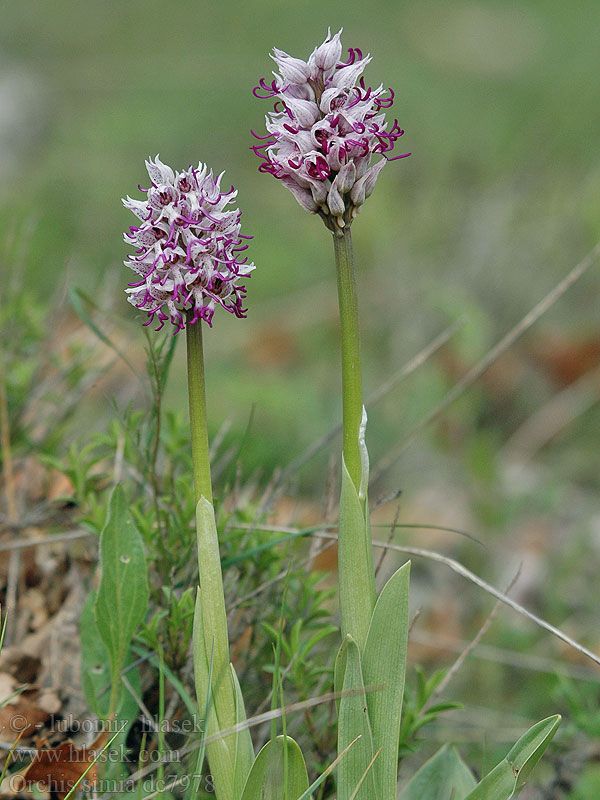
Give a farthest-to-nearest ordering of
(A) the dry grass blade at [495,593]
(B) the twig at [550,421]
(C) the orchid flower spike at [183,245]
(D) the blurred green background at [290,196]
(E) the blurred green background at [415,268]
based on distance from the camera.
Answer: (D) the blurred green background at [290,196], (B) the twig at [550,421], (E) the blurred green background at [415,268], (A) the dry grass blade at [495,593], (C) the orchid flower spike at [183,245]

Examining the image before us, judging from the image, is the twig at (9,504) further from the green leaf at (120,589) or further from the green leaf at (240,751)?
the green leaf at (240,751)

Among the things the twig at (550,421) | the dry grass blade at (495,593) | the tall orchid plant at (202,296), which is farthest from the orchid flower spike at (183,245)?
the twig at (550,421)

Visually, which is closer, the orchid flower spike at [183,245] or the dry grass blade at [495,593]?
the orchid flower spike at [183,245]

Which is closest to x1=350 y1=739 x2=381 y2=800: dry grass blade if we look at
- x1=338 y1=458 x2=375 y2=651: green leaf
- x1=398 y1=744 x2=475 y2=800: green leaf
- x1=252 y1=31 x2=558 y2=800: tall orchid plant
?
x1=252 y1=31 x2=558 y2=800: tall orchid plant

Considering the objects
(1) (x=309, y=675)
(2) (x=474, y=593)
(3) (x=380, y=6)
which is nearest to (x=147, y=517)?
(1) (x=309, y=675)

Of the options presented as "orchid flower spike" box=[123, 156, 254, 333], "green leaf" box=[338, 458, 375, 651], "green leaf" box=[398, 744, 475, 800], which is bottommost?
"green leaf" box=[398, 744, 475, 800]

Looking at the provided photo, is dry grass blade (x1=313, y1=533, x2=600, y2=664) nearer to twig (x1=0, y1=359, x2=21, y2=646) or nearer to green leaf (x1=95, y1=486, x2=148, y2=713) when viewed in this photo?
green leaf (x1=95, y1=486, x2=148, y2=713)
